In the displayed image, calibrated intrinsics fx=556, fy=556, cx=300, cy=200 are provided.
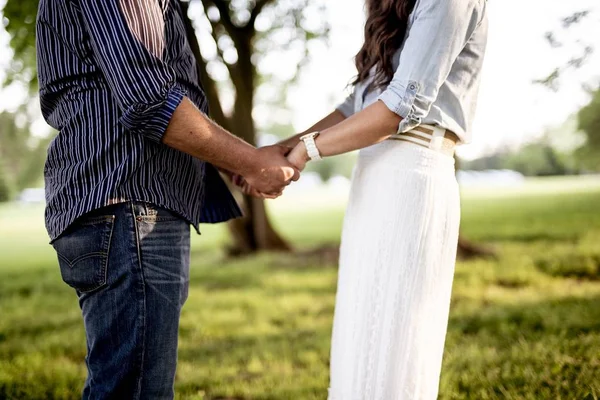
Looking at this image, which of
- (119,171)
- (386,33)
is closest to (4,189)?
(119,171)

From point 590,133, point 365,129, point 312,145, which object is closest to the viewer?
point 365,129

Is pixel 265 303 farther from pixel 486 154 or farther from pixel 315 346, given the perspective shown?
pixel 486 154

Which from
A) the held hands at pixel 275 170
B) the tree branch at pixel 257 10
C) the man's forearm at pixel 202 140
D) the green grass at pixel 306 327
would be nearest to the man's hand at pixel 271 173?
the held hands at pixel 275 170

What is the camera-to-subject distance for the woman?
1.90 meters

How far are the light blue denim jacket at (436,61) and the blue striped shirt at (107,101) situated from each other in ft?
2.32

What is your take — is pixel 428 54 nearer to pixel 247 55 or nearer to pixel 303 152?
pixel 303 152

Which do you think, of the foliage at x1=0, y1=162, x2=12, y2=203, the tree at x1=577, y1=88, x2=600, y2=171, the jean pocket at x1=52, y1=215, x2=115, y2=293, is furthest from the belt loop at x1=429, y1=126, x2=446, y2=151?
the foliage at x1=0, y1=162, x2=12, y2=203

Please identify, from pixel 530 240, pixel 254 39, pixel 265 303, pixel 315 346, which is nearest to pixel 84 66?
pixel 315 346

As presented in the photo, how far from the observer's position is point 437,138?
1.93 meters

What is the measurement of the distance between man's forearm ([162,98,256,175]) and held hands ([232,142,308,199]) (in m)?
0.12

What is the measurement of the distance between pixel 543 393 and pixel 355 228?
6.04 ft

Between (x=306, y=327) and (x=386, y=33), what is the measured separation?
3.90 meters

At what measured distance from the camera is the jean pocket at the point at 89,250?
5.46 feet

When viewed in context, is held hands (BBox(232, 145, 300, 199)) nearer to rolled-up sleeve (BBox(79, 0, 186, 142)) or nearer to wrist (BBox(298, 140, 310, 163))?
wrist (BBox(298, 140, 310, 163))
